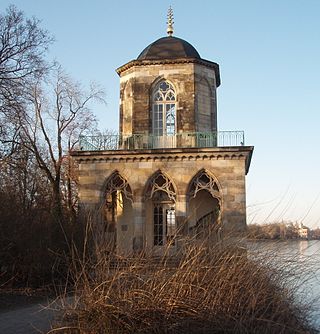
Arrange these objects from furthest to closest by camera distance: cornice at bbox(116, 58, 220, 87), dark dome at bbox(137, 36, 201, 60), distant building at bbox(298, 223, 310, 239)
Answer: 1. dark dome at bbox(137, 36, 201, 60)
2. cornice at bbox(116, 58, 220, 87)
3. distant building at bbox(298, 223, 310, 239)

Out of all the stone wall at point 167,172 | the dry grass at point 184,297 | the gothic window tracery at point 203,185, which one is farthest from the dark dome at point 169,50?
the dry grass at point 184,297

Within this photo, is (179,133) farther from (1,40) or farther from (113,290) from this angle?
(113,290)

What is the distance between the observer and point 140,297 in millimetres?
7125

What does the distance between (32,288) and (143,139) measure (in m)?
12.9

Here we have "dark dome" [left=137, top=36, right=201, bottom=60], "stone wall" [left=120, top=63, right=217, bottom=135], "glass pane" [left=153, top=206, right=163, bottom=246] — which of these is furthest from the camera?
"dark dome" [left=137, top=36, right=201, bottom=60]

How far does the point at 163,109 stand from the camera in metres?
26.1

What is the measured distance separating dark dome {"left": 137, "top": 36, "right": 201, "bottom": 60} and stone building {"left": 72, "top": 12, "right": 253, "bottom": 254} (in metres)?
0.05

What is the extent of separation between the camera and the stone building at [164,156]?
2281cm

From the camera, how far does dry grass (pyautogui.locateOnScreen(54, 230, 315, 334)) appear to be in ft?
23.2

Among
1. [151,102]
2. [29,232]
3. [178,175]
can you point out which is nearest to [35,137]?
[151,102]

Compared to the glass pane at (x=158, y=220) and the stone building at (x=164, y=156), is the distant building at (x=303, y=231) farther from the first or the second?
the glass pane at (x=158, y=220)

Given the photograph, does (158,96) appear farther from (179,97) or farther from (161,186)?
(161,186)

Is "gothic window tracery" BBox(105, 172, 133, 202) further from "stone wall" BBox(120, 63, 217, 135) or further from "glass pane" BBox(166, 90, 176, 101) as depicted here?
"glass pane" BBox(166, 90, 176, 101)

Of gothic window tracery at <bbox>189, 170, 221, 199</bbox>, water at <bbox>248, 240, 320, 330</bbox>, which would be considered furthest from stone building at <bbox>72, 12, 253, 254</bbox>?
water at <bbox>248, 240, 320, 330</bbox>
